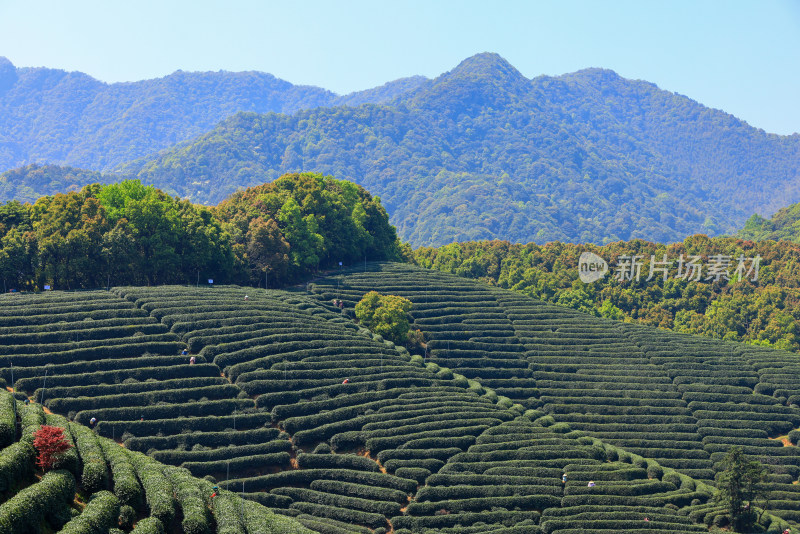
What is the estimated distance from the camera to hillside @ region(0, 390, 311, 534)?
1014 inches

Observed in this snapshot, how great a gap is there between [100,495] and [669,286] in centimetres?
10127

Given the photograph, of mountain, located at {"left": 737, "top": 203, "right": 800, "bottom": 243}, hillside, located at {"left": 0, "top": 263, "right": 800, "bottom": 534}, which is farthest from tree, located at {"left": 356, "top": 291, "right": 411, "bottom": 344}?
mountain, located at {"left": 737, "top": 203, "right": 800, "bottom": 243}

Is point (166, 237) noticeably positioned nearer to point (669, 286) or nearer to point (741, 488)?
point (741, 488)

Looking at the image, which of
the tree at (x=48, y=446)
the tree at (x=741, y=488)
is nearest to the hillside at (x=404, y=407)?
the tree at (x=741, y=488)

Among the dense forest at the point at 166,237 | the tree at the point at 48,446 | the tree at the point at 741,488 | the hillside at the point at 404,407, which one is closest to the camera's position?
the tree at the point at 48,446

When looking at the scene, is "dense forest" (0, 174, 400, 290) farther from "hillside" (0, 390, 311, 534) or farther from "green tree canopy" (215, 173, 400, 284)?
"hillside" (0, 390, 311, 534)

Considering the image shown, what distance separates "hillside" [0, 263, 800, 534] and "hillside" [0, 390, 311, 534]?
5.91 m

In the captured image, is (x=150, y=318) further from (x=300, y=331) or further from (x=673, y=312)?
(x=673, y=312)

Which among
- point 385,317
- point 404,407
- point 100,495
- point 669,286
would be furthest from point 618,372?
point 669,286

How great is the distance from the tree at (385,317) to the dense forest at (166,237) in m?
13.0

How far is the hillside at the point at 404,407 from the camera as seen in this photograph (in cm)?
4112

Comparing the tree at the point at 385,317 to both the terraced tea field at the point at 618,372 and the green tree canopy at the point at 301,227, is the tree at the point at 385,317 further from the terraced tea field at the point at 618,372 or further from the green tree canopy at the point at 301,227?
the green tree canopy at the point at 301,227

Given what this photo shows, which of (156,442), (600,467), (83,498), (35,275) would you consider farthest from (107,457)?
(35,275)

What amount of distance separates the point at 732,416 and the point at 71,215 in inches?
2366
